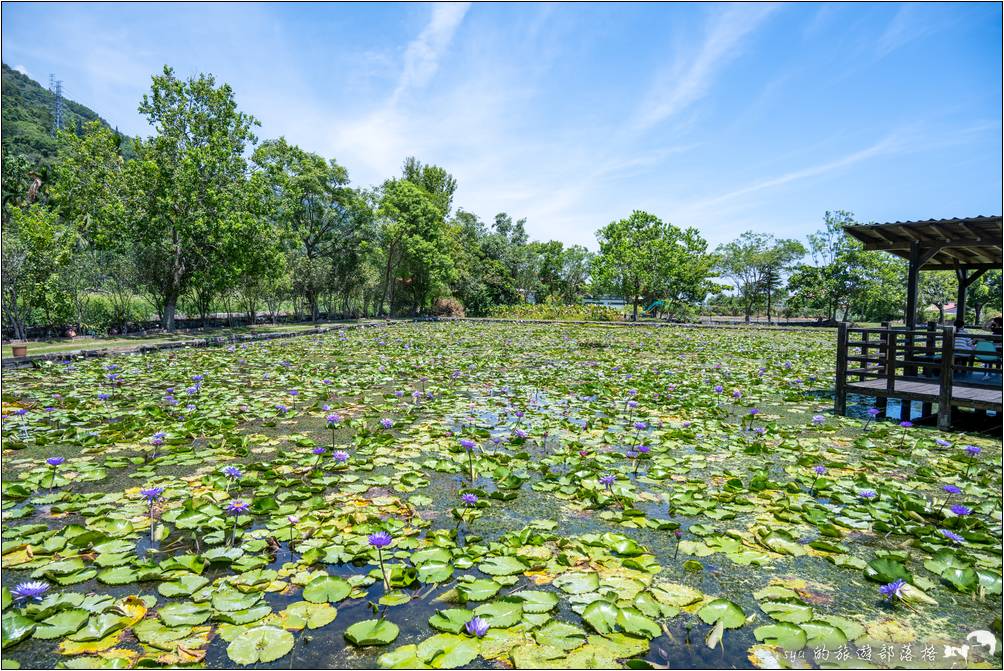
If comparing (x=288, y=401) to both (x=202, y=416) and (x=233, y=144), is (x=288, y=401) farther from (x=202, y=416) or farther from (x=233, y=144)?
(x=233, y=144)

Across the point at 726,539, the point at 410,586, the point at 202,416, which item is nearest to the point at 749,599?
the point at 726,539

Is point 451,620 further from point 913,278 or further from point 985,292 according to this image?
point 985,292

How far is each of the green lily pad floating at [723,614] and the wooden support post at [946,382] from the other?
430cm

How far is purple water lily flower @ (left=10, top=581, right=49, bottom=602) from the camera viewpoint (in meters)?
1.88

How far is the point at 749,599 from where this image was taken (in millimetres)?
2150

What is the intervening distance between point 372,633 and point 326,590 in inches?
14.7

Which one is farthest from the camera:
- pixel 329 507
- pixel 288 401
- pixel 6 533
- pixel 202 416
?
pixel 288 401

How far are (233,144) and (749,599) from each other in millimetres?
19783

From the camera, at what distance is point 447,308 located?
3177 cm

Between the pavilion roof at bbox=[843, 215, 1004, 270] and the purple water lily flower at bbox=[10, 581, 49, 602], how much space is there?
702cm

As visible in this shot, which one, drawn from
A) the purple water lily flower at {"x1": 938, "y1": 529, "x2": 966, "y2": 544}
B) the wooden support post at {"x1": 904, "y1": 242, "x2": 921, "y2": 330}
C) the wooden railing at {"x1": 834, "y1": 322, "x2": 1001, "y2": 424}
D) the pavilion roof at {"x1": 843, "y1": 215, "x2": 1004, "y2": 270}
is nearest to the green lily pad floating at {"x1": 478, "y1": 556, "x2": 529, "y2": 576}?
the purple water lily flower at {"x1": 938, "y1": 529, "x2": 966, "y2": 544}

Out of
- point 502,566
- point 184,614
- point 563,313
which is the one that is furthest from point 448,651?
point 563,313

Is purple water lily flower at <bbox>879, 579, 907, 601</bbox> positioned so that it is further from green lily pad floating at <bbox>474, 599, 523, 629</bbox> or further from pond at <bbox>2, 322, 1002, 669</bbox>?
green lily pad floating at <bbox>474, 599, 523, 629</bbox>

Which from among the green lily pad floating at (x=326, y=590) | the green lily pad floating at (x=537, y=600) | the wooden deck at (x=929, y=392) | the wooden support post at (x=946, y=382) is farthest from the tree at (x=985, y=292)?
the green lily pad floating at (x=326, y=590)
